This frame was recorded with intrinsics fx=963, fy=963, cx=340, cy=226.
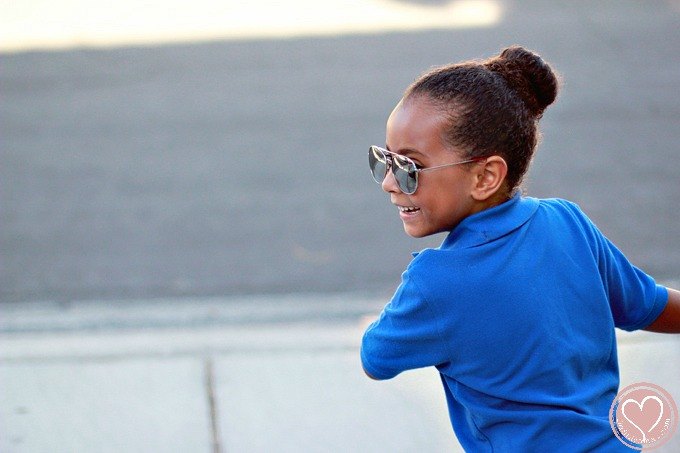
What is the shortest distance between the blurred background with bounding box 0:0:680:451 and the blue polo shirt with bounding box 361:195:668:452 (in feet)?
5.41

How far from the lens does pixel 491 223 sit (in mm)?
1804

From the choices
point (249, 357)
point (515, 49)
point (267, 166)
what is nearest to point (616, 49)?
point (267, 166)

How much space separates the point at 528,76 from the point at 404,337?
590mm

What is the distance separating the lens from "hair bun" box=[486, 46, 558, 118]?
1.93 m

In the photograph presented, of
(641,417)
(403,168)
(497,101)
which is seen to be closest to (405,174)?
(403,168)

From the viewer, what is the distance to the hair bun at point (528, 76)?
1927 mm

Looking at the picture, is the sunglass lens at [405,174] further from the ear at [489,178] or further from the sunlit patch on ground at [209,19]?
the sunlit patch on ground at [209,19]

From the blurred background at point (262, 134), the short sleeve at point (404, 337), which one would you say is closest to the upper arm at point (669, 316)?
the short sleeve at point (404, 337)

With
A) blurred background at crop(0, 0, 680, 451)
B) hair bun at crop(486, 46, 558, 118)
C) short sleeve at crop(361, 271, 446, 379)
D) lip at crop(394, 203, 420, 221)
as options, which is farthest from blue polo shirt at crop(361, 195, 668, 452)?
blurred background at crop(0, 0, 680, 451)

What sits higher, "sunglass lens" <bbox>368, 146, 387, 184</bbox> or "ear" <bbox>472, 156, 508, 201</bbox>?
"sunglass lens" <bbox>368, 146, 387, 184</bbox>

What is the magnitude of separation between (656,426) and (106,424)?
2.26 metres

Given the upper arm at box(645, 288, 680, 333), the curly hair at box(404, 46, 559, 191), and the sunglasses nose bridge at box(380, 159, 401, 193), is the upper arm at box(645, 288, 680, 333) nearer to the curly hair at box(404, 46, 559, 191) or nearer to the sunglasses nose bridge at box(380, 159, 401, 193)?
the curly hair at box(404, 46, 559, 191)

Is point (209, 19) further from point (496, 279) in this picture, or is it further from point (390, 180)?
point (496, 279)

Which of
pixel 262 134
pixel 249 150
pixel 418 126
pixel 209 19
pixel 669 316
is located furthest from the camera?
pixel 209 19
